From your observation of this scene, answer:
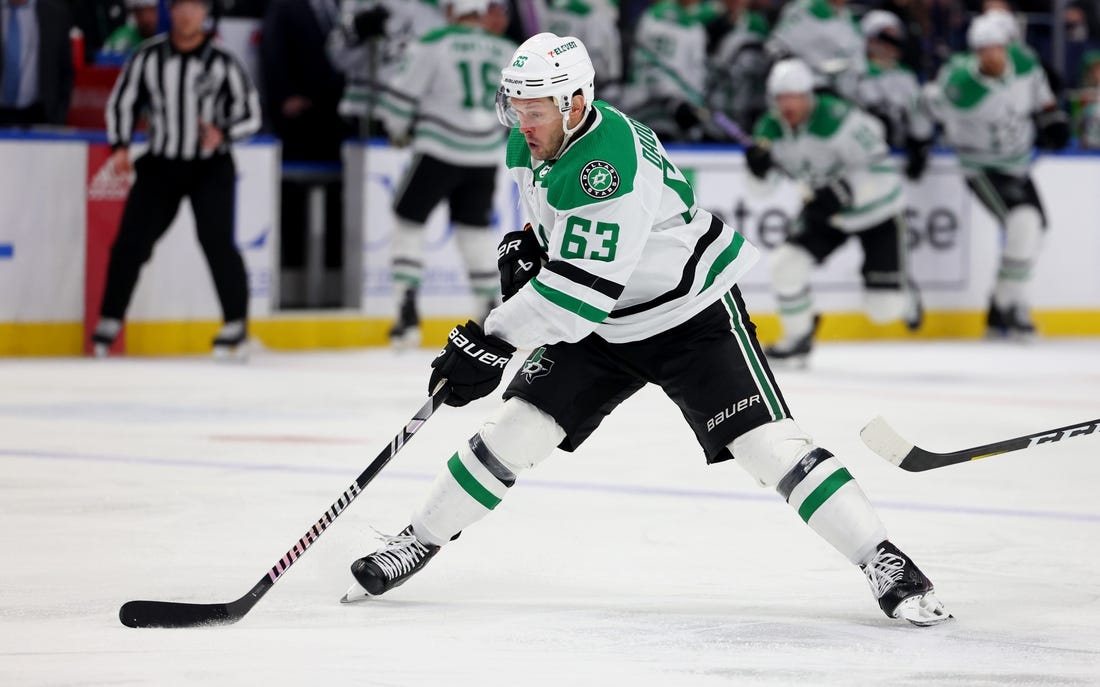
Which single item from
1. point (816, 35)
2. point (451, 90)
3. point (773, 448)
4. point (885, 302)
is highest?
point (816, 35)

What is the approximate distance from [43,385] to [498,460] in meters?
4.09

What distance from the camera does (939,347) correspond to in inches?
387

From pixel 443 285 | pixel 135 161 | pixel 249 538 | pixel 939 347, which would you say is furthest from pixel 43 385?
pixel 939 347

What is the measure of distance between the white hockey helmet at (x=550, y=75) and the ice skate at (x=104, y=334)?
5.19m

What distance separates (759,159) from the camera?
28.0ft

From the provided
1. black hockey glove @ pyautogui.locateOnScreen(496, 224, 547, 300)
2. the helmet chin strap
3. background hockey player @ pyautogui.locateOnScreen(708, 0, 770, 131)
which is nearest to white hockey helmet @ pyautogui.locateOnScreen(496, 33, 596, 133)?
the helmet chin strap

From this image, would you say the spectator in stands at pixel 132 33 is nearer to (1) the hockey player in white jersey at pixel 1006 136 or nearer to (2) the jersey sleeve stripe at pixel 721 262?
(1) the hockey player in white jersey at pixel 1006 136

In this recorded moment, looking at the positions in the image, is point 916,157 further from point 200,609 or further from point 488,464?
point 200,609

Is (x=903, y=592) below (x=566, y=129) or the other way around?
below

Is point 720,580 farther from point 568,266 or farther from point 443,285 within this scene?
point 443,285

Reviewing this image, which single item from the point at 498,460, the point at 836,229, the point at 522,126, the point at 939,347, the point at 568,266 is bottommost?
the point at 939,347

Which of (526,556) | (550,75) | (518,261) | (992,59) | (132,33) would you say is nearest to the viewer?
(550,75)

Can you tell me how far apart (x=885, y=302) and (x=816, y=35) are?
206cm

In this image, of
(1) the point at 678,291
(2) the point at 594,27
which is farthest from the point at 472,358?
(2) the point at 594,27
